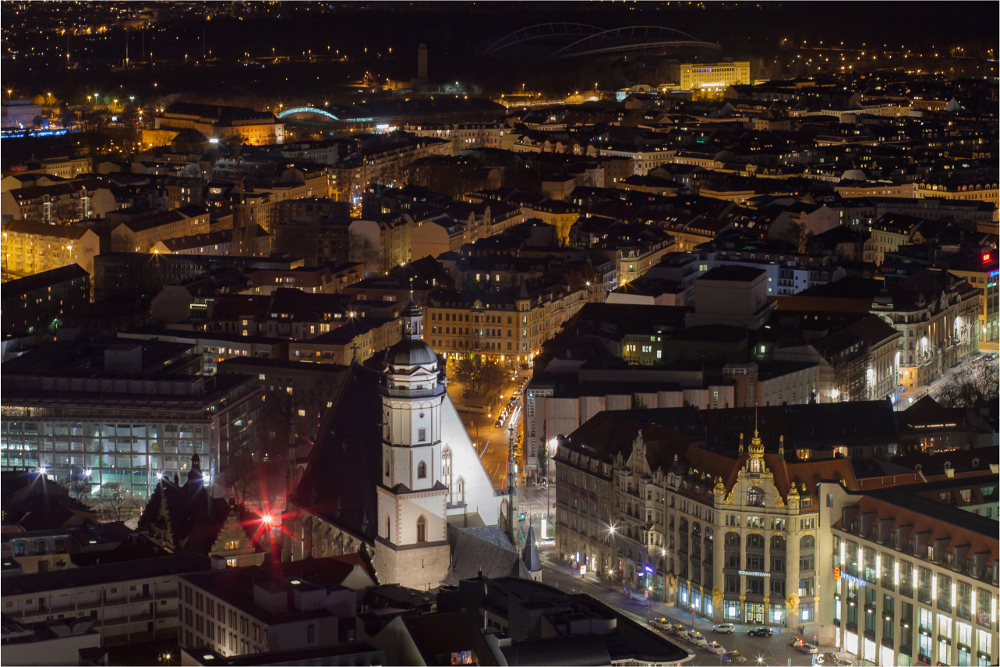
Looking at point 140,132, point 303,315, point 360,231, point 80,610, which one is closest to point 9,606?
point 80,610

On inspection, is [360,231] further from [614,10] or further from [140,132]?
[614,10]

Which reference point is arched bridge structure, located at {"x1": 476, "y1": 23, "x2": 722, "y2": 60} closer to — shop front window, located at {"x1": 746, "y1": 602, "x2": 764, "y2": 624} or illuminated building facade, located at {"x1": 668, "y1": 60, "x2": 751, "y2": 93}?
illuminated building facade, located at {"x1": 668, "y1": 60, "x2": 751, "y2": 93}

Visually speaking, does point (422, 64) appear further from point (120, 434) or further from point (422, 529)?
point (422, 529)

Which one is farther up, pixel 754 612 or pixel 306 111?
pixel 306 111

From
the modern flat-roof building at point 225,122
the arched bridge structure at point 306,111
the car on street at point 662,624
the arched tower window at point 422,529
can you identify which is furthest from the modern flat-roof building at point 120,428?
the arched bridge structure at point 306,111

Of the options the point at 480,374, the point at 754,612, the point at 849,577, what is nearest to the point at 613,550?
the point at 754,612

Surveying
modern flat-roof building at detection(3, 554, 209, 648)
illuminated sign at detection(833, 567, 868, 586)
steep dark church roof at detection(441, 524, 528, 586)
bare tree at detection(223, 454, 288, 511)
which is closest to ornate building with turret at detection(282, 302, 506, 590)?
steep dark church roof at detection(441, 524, 528, 586)
